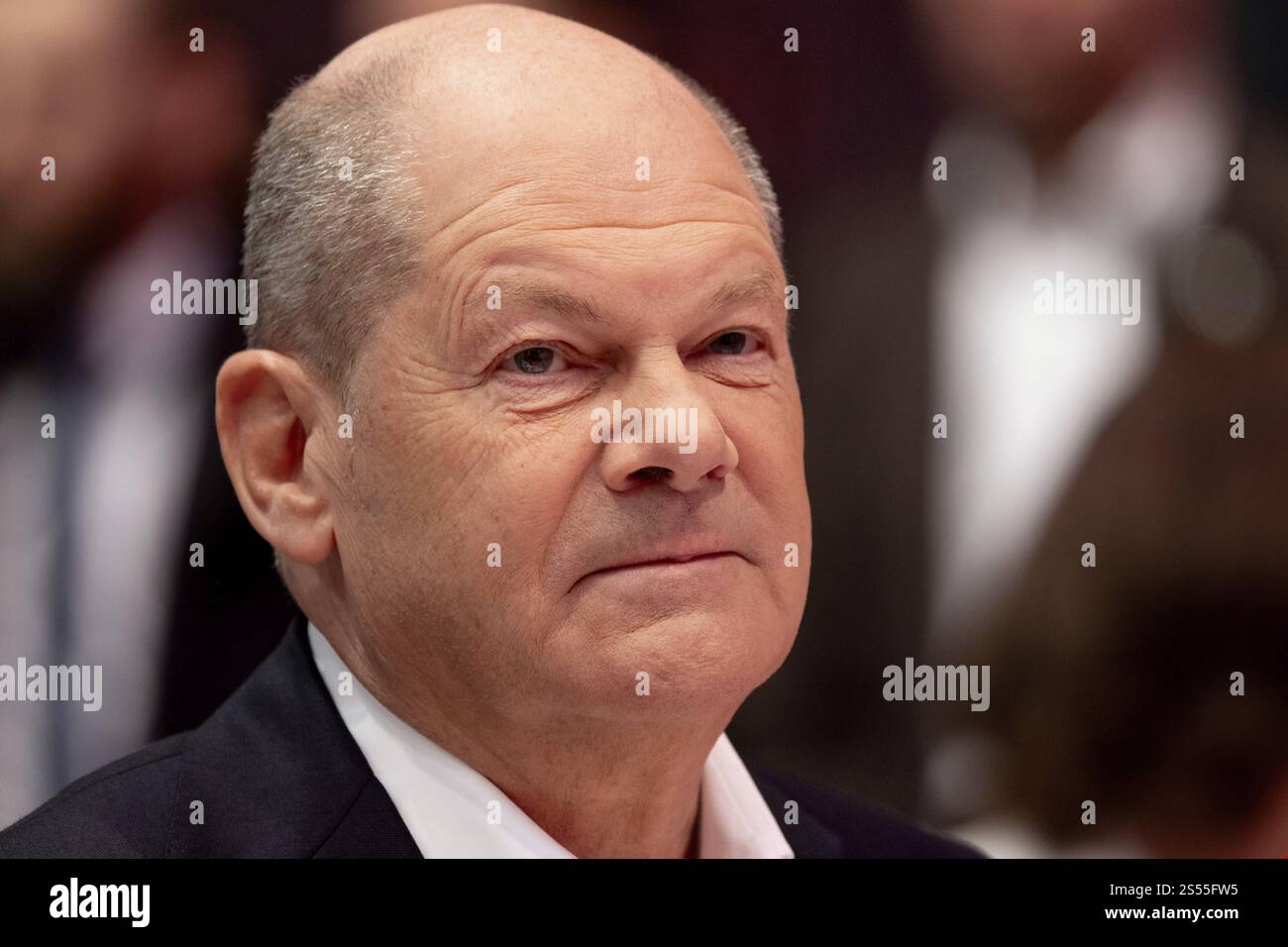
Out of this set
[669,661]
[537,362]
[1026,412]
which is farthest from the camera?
[1026,412]

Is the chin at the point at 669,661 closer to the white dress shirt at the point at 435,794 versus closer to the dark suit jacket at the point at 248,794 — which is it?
the white dress shirt at the point at 435,794

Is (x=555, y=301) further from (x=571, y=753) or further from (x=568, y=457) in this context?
(x=571, y=753)

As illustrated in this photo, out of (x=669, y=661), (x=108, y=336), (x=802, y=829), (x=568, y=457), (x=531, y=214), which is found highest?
(x=531, y=214)

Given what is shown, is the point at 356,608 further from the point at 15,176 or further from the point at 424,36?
the point at 15,176

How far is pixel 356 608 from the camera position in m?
2.36

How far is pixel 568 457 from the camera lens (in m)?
2.19

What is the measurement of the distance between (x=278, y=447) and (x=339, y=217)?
38cm

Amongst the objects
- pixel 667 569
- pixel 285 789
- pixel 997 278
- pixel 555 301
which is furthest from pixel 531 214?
pixel 997 278

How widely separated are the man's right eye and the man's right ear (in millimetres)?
309

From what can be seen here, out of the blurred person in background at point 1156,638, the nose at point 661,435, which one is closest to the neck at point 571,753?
the nose at point 661,435

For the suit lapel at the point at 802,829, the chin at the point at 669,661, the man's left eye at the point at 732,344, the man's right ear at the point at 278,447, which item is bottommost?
the suit lapel at the point at 802,829

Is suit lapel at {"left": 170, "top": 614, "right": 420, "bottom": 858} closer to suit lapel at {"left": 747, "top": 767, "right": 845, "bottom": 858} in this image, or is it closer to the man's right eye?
the man's right eye

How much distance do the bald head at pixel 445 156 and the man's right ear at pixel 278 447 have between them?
2.1 inches

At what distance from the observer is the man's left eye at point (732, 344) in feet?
7.78
